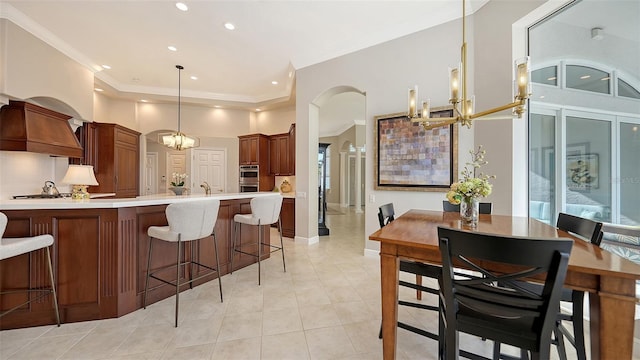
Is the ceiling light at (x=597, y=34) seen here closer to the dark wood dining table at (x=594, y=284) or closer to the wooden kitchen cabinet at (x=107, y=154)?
the dark wood dining table at (x=594, y=284)

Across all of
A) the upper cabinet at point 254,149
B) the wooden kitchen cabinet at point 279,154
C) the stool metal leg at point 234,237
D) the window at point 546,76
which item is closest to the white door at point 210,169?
the upper cabinet at point 254,149

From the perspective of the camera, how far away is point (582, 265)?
1053 millimetres

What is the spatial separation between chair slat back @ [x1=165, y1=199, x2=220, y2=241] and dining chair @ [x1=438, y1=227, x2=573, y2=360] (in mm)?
2086

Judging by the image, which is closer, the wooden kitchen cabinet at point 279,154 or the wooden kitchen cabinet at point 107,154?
the wooden kitchen cabinet at point 107,154

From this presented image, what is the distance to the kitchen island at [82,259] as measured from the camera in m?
2.05

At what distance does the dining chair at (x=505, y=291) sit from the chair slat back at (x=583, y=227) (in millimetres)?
720

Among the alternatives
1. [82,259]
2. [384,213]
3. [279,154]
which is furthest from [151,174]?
[384,213]

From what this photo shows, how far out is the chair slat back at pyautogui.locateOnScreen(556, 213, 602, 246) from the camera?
4.84 ft

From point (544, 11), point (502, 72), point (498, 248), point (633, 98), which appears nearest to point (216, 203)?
point (498, 248)

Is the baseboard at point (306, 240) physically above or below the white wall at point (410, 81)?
below

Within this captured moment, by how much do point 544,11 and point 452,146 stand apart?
1.58 metres

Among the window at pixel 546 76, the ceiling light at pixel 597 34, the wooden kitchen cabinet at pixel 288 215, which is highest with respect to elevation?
the ceiling light at pixel 597 34

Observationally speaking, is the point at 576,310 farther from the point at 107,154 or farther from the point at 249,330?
the point at 107,154

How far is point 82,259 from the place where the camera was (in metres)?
2.18
